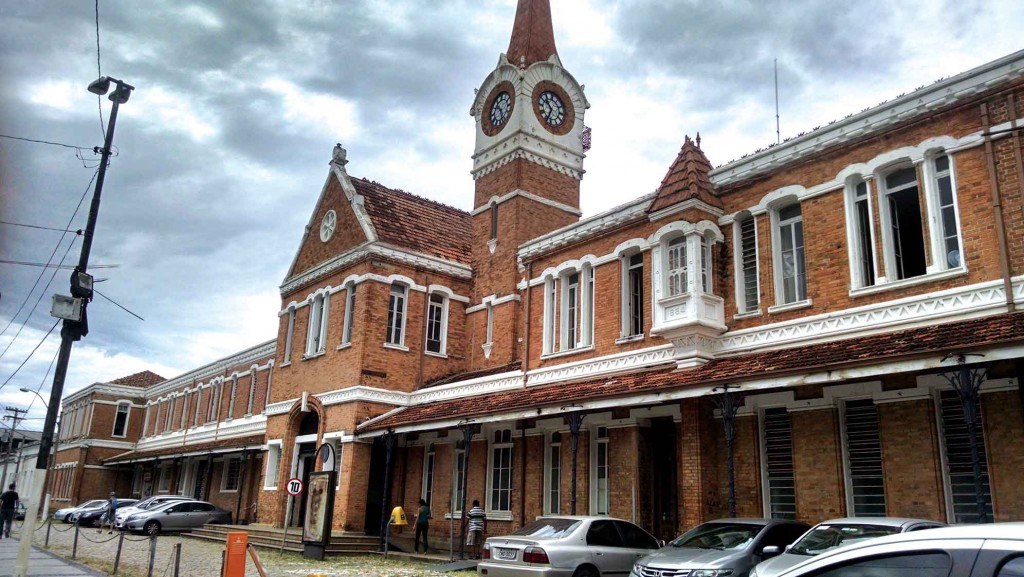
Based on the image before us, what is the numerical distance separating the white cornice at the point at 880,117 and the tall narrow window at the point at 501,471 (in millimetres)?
9405

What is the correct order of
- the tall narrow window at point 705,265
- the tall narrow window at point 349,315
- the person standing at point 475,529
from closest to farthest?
the tall narrow window at point 705,265
the person standing at point 475,529
the tall narrow window at point 349,315

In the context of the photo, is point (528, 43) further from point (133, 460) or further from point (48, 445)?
point (133, 460)

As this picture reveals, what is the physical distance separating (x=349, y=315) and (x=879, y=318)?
714 inches

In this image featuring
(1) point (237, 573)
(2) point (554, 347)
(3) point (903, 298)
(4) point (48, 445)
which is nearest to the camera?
(1) point (237, 573)

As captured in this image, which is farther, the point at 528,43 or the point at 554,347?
the point at 528,43

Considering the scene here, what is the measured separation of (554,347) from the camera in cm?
2306

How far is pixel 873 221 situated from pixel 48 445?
15.4 m

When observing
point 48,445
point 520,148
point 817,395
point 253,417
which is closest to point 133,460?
point 253,417

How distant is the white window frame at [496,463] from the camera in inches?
904

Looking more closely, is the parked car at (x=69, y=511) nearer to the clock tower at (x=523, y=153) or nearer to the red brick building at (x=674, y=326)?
the red brick building at (x=674, y=326)

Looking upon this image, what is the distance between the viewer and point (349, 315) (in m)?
28.5

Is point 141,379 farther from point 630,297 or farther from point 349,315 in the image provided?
point 630,297

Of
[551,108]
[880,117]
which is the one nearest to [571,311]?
[880,117]

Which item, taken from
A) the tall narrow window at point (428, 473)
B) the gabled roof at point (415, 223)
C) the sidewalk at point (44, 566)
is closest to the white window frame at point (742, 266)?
the tall narrow window at point (428, 473)
